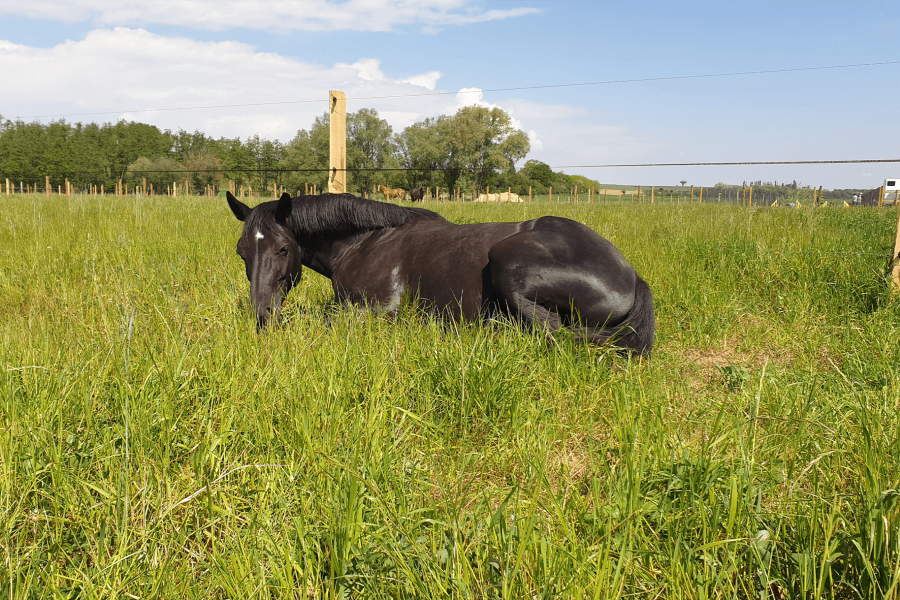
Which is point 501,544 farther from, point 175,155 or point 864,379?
point 175,155

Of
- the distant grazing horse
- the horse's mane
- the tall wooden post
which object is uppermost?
the distant grazing horse

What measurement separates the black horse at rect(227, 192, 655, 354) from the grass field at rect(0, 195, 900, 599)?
1.04 ft

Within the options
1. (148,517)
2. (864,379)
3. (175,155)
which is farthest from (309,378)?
(175,155)

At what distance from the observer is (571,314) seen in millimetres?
3621

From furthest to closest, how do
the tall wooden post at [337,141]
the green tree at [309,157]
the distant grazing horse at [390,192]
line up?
1. the green tree at [309,157]
2. the distant grazing horse at [390,192]
3. the tall wooden post at [337,141]

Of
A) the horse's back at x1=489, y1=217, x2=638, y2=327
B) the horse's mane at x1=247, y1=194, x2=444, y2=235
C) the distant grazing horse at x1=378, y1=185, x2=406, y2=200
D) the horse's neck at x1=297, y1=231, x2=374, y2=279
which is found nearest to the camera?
the horse's back at x1=489, y1=217, x2=638, y2=327

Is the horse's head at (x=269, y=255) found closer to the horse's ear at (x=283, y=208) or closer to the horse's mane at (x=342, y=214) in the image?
the horse's ear at (x=283, y=208)

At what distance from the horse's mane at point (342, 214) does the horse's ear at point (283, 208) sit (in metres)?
0.09

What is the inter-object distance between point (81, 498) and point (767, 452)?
2.51 m

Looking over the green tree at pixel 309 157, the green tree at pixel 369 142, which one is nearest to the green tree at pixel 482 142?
the green tree at pixel 369 142

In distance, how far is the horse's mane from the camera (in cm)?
473

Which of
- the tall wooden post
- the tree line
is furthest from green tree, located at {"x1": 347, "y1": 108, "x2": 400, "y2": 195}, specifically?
the tall wooden post

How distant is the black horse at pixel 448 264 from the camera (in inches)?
143

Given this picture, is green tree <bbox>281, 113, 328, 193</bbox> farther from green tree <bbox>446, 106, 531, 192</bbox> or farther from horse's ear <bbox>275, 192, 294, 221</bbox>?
horse's ear <bbox>275, 192, 294, 221</bbox>
